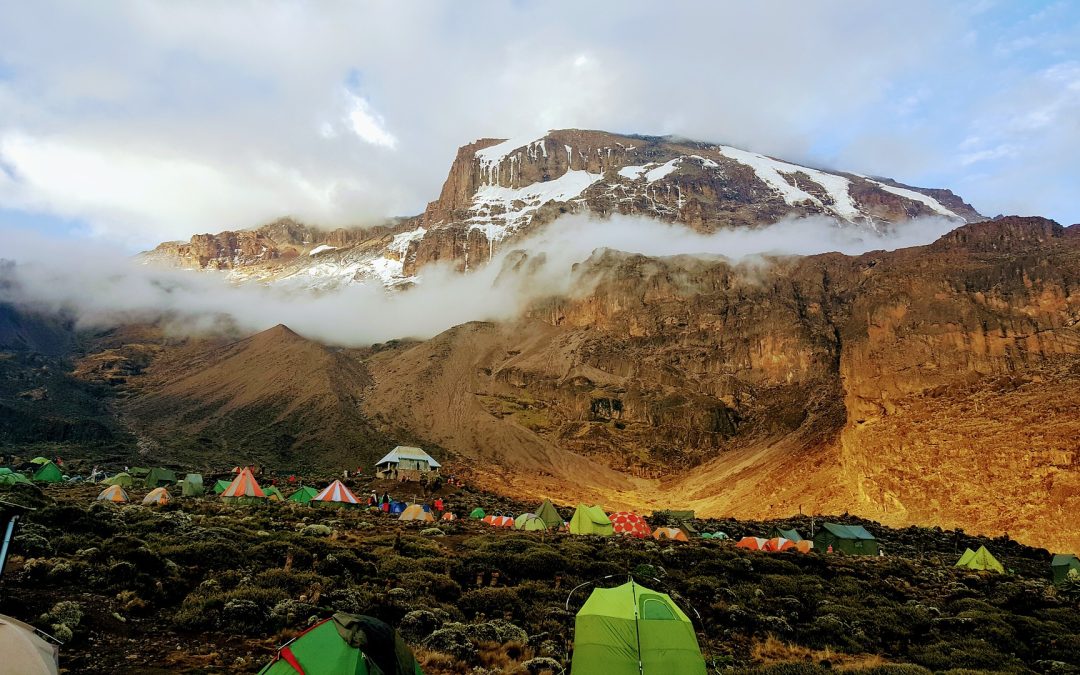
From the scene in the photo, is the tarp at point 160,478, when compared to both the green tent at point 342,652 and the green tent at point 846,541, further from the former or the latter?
the green tent at point 846,541

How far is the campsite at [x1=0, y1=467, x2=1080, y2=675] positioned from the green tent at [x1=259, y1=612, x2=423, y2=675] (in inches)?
1.5

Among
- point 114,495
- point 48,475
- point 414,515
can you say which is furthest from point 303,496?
point 48,475

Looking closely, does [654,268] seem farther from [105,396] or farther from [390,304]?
[105,396]

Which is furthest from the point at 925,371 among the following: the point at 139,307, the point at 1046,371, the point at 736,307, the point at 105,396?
the point at 139,307

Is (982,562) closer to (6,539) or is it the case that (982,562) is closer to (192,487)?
(6,539)

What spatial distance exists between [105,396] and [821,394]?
11427 cm

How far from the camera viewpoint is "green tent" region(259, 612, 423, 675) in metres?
8.08

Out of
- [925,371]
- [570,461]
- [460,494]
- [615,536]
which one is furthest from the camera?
[570,461]

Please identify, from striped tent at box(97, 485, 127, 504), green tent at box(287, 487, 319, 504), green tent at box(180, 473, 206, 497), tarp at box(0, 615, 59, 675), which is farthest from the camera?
green tent at box(287, 487, 319, 504)

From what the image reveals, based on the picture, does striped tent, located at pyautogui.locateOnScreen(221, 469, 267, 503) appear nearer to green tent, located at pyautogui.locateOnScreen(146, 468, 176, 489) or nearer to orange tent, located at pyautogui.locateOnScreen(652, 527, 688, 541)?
green tent, located at pyautogui.locateOnScreen(146, 468, 176, 489)

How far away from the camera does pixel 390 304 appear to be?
178 meters

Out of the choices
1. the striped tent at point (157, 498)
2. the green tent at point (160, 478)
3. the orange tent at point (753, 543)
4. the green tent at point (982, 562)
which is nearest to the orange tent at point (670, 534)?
the orange tent at point (753, 543)

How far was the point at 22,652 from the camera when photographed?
24.5 feet

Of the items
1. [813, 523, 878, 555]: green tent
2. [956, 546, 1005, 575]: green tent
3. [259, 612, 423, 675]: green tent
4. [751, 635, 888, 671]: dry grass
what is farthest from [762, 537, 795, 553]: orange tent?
[259, 612, 423, 675]: green tent
